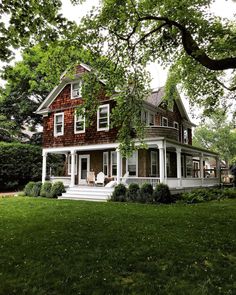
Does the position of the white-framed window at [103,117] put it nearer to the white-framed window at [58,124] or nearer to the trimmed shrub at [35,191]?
the white-framed window at [58,124]

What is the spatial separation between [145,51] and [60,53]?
4368 mm

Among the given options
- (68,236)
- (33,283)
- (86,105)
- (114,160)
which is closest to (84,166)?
(114,160)

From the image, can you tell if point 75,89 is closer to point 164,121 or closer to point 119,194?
point 164,121

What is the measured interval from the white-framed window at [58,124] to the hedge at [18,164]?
4.51 metres

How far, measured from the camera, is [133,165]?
20.1 m

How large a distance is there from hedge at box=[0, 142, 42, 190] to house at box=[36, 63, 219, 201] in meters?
3.28

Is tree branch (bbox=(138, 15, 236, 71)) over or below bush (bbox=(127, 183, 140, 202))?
over

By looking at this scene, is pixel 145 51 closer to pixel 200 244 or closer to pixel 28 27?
pixel 28 27

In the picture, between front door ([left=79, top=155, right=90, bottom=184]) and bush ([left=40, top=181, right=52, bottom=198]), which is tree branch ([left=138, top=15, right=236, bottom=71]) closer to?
bush ([left=40, top=181, right=52, bottom=198])

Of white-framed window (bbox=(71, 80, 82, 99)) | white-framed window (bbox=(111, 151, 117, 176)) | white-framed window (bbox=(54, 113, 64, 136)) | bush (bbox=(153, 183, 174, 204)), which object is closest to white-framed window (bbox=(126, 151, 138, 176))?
white-framed window (bbox=(111, 151, 117, 176))

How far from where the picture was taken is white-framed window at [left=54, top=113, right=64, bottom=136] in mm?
21927

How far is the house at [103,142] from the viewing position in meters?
18.1

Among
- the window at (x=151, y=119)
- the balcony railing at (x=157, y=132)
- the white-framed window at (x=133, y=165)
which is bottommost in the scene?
the white-framed window at (x=133, y=165)

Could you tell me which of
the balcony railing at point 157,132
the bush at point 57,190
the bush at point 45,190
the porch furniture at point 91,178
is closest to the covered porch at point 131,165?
the balcony railing at point 157,132
